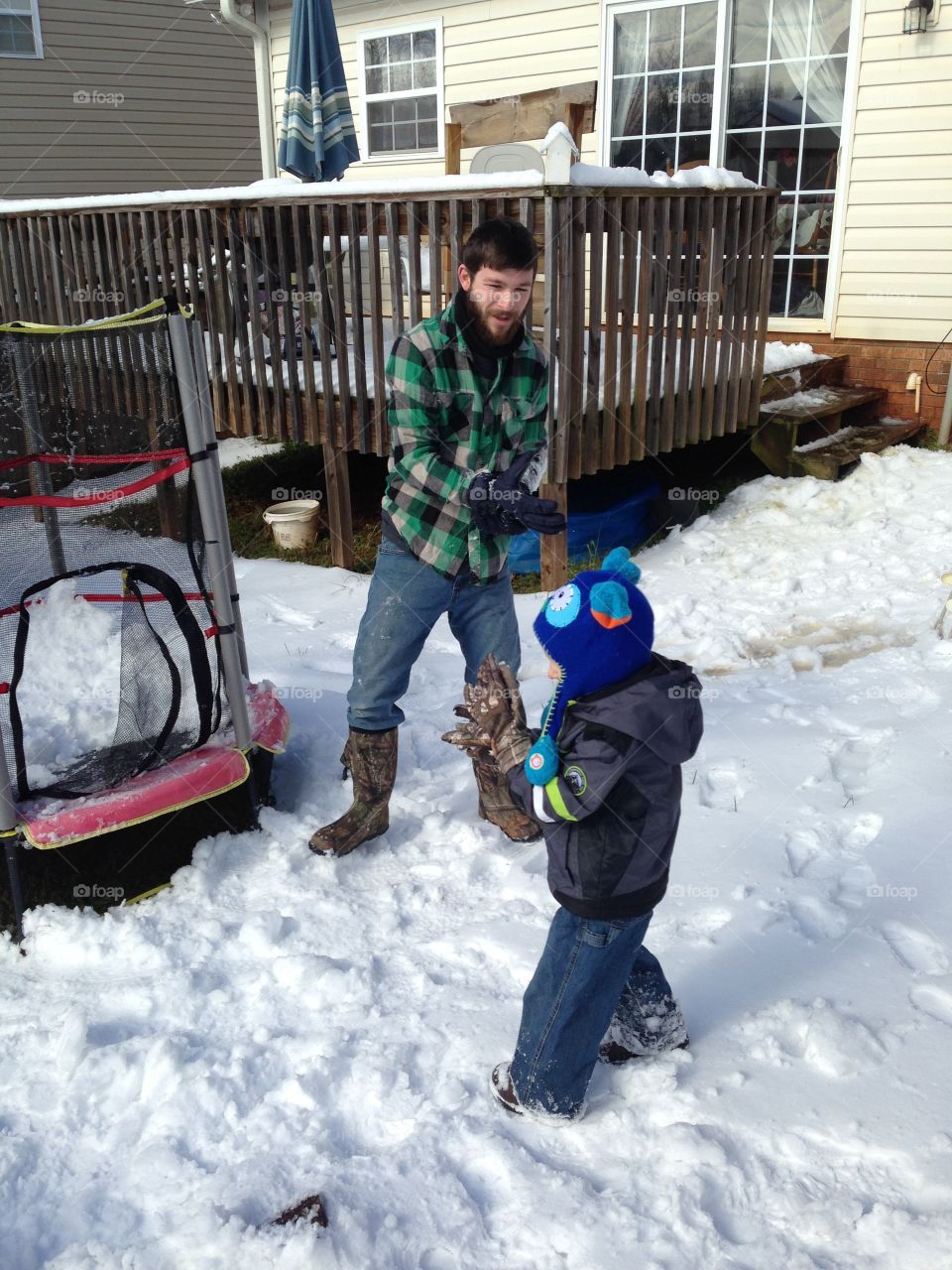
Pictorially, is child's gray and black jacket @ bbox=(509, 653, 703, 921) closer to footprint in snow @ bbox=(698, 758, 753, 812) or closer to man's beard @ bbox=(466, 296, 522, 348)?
man's beard @ bbox=(466, 296, 522, 348)

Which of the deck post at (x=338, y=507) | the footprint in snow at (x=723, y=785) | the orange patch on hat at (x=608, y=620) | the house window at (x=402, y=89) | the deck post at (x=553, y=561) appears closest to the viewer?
the orange patch on hat at (x=608, y=620)

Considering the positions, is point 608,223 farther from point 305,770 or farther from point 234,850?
point 234,850

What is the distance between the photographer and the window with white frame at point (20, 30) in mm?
13914

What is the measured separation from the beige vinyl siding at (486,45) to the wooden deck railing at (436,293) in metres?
3.09

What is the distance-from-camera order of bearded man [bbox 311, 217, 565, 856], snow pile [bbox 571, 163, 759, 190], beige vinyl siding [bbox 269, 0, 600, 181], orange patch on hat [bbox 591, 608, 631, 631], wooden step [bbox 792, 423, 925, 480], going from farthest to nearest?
beige vinyl siding [bbox 269, 0, 600, 181]
wooden step [bbox 792, 423, 925, 480]
snow pile [bbox 571, 163, 759, 190]
bearded man [bbox 311, 217, 565, 856]
orange patch on hat [bbox 591, 608, 631, 631]

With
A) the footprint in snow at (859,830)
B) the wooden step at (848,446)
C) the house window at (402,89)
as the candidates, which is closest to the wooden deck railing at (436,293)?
the wooden step at (848,446)

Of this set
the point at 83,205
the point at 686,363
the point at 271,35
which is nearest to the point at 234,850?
the point at 686,363

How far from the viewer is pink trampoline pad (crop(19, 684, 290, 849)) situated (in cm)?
299

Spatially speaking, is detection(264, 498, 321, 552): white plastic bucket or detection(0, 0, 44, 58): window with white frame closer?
detection(264, 498, 321, 552): white plastic bucket

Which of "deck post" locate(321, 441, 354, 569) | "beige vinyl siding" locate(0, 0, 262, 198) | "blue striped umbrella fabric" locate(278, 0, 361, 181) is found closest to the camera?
"deck post" locate(321, 441, 354, 569)

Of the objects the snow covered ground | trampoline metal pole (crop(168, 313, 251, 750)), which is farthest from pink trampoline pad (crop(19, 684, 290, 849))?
the snow covered ground

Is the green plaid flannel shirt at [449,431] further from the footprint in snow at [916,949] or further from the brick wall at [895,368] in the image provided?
the brick wall at [895,368]

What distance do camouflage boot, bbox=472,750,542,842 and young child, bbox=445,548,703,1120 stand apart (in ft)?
3.60

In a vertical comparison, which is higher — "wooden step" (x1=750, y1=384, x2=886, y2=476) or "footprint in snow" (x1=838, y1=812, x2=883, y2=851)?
"wooden step" (x1=750, y1=384, x2=886, y2=476)
